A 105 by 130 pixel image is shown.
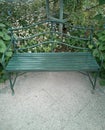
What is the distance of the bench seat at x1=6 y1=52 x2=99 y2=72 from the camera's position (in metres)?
2.40

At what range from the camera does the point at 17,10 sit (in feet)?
12.3

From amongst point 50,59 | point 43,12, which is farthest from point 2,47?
point 43,12

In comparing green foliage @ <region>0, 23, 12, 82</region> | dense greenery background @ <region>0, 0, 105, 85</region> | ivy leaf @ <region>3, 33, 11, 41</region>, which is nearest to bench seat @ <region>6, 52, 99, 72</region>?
green foliage @ <region>0, 23, 12, 82</region>

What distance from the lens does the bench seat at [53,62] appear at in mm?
2400

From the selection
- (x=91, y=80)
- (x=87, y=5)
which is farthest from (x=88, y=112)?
(x=87, y=5)

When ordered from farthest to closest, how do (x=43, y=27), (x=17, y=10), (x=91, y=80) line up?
Answer: (x=17, y=10) < (x=43, y=27) < (x=91, y=80)

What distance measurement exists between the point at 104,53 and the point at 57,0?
161 cm

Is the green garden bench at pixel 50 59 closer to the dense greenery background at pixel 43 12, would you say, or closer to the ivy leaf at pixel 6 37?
the ivy leaf at pixel 6 37

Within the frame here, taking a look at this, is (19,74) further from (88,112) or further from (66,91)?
(88,112)

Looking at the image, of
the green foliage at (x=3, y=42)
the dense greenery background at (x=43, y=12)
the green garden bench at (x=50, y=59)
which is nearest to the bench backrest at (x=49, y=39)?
the green garden bench at (x=50, y=59)

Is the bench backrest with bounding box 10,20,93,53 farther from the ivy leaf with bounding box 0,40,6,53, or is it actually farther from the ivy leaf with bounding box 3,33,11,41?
the ivy leaf with bounding box 0,40,6,53

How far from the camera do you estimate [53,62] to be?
2.56 metres

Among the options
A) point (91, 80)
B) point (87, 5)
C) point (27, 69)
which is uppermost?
point (87, 5)

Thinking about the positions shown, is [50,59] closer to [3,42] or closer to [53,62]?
[53,62]
